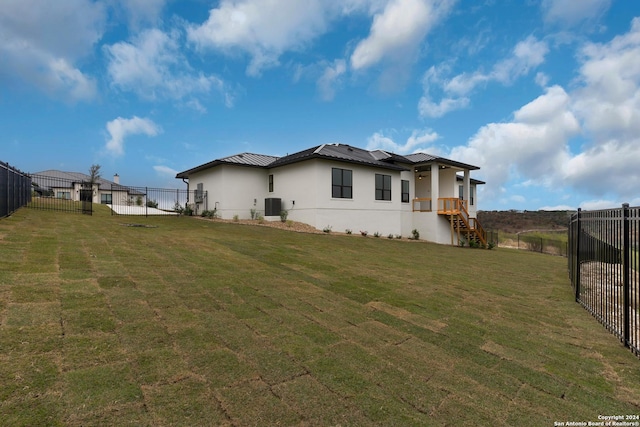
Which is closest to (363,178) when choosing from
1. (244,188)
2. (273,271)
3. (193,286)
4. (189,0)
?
(244,188)

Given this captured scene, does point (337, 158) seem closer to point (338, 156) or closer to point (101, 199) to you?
point (338, 156)

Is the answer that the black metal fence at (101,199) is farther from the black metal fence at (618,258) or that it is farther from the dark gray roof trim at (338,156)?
the black metal fence at (618,258)

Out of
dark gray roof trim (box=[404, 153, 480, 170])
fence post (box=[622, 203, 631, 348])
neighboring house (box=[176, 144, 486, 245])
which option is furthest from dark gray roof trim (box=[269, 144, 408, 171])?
fence post (box=[622, 203, 631, 348])

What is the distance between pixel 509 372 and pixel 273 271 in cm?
505

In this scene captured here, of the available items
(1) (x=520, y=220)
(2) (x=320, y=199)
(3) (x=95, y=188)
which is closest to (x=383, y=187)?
(2) (x=320, y=199)

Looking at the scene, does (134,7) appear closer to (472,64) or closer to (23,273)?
(23,273)

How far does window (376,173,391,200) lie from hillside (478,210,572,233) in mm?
29533

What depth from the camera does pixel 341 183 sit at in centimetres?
2000

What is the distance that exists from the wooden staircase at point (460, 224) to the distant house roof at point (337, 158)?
3401 mm

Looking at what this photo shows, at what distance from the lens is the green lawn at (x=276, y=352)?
2.53m

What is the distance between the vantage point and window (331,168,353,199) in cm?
1966

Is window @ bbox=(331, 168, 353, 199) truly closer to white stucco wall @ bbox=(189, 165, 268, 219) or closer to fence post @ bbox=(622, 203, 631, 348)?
white stucco wall @ bbox=(189, 165, 268, 219)

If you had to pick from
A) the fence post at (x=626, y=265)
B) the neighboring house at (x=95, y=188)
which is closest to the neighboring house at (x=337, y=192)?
the fence post at (x=626, y=265)

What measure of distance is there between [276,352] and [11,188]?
1608 cm
